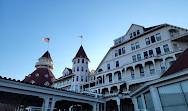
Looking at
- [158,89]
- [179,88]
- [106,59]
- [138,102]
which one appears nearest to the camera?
[179,88]

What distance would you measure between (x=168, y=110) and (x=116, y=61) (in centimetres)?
2459

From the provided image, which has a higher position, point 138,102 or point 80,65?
point 80,65

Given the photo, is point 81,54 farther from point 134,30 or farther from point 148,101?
point 148,101

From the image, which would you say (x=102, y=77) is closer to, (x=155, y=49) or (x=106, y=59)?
(x=106, y=59)

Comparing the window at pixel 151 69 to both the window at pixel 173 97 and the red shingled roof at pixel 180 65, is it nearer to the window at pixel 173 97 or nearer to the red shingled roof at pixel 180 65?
the red shingled roof at pixel 180 65

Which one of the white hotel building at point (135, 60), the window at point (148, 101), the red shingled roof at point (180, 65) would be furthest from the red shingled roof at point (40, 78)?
the red shingled roof at point (180, 65)

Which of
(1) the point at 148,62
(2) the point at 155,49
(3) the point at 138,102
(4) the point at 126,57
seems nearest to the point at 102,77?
(4) the point at 126,57

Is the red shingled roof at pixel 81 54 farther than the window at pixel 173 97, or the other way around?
the red shingled roof at pixel 81 54

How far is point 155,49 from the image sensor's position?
2669cm

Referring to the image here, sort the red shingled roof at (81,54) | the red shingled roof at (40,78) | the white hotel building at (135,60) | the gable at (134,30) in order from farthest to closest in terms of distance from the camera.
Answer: the red shingled roof at (40,78) → the red shingled roof at (81,54) → the gable at (134,30) → the white hotel building at (135,60)

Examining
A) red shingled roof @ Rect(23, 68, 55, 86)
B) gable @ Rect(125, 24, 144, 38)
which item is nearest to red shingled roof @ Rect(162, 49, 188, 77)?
gable @ Rect(125, 24, 144, 38)

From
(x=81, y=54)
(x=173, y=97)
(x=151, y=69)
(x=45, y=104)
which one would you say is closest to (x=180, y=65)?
(x=173, y=97)

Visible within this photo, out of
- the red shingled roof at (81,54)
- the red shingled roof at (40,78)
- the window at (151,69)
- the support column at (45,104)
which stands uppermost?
the red shingled roof at (81,54)

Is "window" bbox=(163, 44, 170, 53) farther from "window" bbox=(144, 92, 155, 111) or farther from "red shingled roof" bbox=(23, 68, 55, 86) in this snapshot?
"red shingled roof" bbox=(23, 68, 55, 86)
